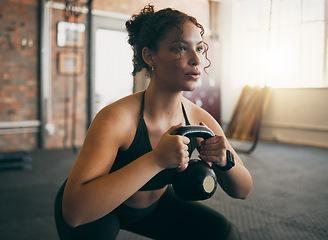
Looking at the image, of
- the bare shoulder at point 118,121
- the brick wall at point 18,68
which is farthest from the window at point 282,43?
the bare shoulder at point 118,121

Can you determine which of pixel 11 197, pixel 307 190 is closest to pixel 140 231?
pixel 11 197

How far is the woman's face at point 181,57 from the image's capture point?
3.25ft

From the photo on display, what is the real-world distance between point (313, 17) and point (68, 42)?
13.1 feet

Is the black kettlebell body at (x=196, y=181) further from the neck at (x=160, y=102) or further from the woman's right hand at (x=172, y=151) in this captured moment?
the neck at (x=160, y=102)

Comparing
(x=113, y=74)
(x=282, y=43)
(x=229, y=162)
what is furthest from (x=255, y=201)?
(x=282, y=43)

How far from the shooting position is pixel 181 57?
99cm

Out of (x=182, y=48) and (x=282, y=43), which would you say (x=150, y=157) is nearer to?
(x=182, y=48)

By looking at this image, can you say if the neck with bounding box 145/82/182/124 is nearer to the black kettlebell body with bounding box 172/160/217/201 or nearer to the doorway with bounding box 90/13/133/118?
the black kettlebell body with bounding box 172/160/217/201

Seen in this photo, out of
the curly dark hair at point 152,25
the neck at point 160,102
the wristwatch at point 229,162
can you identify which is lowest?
the wristwatch at point 229,162

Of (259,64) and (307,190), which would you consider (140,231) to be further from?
(259,64)

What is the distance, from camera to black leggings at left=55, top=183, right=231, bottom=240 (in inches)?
39.8

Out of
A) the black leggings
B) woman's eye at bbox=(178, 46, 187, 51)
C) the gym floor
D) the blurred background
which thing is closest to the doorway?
the blurred background

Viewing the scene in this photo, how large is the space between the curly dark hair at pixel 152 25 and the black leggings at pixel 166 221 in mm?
575

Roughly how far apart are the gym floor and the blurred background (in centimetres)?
6
